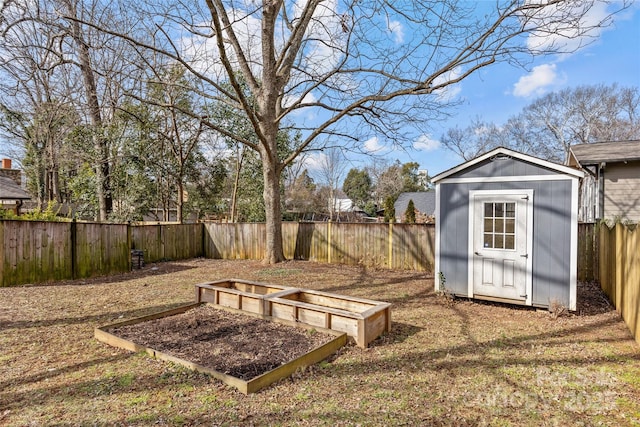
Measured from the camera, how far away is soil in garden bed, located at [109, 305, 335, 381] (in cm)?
342

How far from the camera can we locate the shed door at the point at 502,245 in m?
5.64

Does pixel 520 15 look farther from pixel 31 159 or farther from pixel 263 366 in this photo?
pixel 31 159

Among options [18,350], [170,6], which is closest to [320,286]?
[18,350]

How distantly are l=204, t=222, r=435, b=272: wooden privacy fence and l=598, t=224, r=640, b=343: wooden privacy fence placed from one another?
3.79 metres

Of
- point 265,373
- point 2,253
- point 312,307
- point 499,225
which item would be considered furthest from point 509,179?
point 2,253

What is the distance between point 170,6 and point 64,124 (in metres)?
9.34

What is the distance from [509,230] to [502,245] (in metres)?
0.28

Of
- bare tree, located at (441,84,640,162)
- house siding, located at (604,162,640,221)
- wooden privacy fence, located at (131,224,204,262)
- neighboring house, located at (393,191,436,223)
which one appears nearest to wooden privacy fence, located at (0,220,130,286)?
wooden privacy fence, located at (131,224,204,262)

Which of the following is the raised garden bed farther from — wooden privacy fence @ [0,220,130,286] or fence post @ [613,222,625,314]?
wooden privacy fence @ [0,220,130,286]

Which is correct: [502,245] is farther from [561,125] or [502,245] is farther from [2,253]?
[561,125]

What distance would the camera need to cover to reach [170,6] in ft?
24.4

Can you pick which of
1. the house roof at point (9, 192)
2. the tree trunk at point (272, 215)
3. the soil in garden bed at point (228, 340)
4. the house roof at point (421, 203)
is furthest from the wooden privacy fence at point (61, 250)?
the house roof at point (421, 203)

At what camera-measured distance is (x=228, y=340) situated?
4004 millimetres

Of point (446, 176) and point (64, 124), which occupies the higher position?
point (64, 124)
